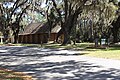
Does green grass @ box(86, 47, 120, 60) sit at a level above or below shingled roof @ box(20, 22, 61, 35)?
below

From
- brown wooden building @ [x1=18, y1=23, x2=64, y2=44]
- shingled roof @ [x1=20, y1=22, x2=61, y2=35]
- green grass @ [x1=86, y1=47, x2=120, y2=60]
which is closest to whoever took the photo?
green grass @ [x1=86, y1=47, x2=120, y2=60]

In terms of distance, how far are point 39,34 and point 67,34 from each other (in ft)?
84.3

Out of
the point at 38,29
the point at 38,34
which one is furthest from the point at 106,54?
the point at 38,29

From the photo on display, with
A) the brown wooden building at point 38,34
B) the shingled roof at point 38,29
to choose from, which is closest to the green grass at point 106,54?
the brown wooden building at point 38,34

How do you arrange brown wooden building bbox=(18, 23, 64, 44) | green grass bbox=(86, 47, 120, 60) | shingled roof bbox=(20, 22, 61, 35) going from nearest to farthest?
1. green grass bbox=(86, 47, 120, 60)
2. brown wooden building bbox=(18, 23, 64, 44)
3. shingled roof bbox=(20, 22, 61, 35)

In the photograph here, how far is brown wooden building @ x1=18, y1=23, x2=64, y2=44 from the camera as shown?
2886 inches

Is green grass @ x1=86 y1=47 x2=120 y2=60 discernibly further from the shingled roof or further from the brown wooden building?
the shingled roof

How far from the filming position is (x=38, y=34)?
7581cm

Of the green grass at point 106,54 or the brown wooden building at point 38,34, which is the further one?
the brown wooden building at point 38,34

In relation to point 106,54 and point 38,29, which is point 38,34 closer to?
point 38,29

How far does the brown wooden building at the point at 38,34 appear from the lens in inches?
2886

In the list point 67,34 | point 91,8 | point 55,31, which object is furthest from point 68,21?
point 55,31

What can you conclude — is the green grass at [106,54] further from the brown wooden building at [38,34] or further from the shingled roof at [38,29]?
the shingled roof at [38,29]

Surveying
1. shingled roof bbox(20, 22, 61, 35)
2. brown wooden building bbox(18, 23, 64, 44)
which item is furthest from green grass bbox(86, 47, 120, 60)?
shingled roof bbox(20, 22, 61, 35)
